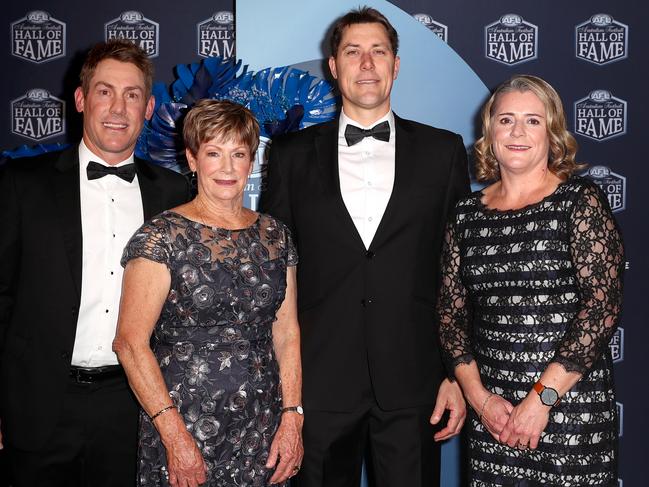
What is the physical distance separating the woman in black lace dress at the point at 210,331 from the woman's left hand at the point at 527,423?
2.15 feet

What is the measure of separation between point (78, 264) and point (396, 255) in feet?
3.46

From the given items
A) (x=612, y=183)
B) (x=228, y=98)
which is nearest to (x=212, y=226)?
(x=228, y=98)

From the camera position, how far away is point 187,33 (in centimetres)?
399

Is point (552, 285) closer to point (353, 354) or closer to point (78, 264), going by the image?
point (353, 354)

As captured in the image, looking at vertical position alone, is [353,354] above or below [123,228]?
below

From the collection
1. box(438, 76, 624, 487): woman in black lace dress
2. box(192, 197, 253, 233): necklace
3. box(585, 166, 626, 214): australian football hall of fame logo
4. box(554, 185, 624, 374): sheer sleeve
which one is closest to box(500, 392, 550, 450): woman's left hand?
box(438, 76, 624, 487): woman in black lace dress

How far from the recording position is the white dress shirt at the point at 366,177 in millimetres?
2455

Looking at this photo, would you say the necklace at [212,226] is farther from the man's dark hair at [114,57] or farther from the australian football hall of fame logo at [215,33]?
the australian football hall of fame logo at [215,33]

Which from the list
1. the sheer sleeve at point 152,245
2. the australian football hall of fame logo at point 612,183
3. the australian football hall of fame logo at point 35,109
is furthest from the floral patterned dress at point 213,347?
the australian football hall of fame logo at point 612,183

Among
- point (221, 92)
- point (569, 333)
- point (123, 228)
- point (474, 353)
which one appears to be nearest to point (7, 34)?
point (221, 92)

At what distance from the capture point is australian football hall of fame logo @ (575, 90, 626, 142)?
3986mm

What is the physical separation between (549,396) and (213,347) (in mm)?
993

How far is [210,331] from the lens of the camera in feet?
6.89
